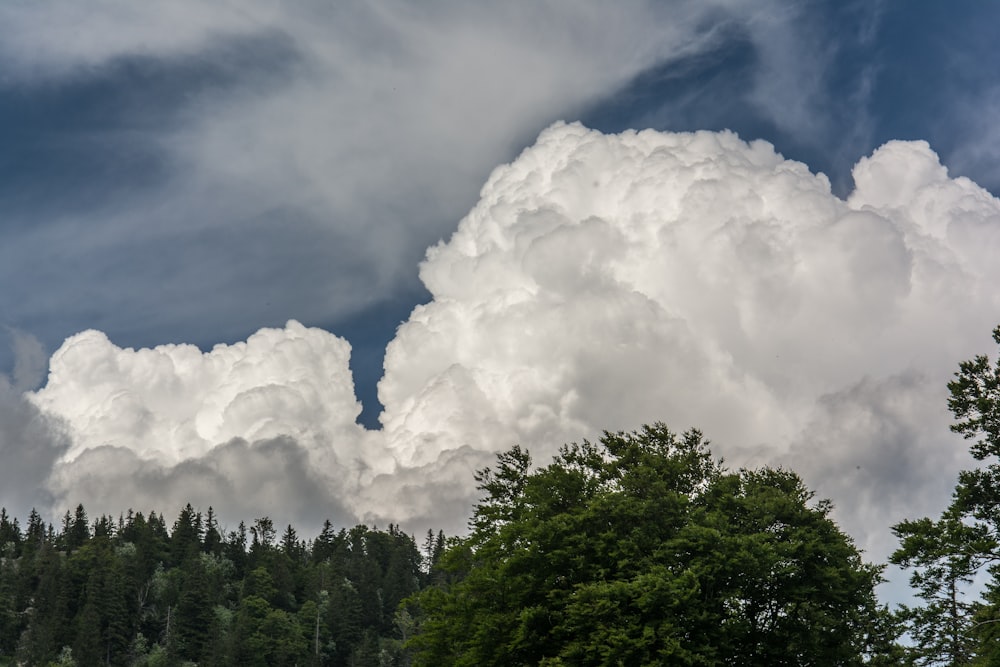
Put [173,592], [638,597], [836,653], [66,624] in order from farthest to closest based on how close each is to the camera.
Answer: [173,592] → [66,624] → [836,653] → [638,597]

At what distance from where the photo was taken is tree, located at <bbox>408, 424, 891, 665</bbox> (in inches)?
2215

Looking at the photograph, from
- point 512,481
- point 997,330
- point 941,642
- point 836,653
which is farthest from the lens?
point 512,481

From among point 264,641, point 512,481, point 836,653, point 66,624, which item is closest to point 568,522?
point 512,481

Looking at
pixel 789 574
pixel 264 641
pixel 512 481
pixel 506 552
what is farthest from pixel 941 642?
pixel 264 641

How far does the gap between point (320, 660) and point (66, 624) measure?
47.2 meters

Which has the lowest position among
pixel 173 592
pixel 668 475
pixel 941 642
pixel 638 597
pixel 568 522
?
pixel 941 642

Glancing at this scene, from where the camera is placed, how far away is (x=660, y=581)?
55000mm

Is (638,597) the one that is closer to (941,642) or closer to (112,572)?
(941,642)

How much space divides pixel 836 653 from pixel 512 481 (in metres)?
24.6

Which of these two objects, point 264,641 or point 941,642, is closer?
point 941,642

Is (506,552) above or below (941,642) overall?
above

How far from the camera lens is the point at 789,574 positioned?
61688 millimetres

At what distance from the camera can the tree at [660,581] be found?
5625 centimetres

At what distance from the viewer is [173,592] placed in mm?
193375
